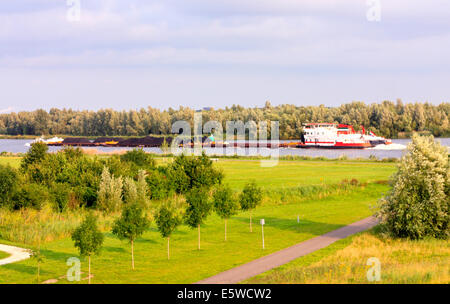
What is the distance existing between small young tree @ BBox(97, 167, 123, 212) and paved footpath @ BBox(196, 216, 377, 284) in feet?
64.7

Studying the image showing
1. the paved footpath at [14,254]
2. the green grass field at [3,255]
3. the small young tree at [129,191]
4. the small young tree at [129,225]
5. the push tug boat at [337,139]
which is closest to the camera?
the small young tree at [129,225]

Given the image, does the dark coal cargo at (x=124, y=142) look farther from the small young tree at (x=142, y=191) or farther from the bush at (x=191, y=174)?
the small young tree at (x=142, y=191)

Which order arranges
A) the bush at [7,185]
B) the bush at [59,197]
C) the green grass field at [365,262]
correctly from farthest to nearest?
1. the bush at [59,197]
2. the bush at [7,185]
3. the green grass field at [365,262]

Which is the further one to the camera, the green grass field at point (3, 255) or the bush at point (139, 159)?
the bush at point (139, 159)

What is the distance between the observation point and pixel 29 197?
39500mm

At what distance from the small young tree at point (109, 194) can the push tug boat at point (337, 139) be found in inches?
3930

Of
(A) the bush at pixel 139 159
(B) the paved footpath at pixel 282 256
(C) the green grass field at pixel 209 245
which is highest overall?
(A) the bush at pixel 139 159

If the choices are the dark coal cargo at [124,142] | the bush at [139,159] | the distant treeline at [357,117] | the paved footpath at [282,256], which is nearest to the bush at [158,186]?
the bush at [139,159]

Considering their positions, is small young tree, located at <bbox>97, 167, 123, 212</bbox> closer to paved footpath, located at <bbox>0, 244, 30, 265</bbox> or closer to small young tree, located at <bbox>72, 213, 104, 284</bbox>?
paved footpath, located at <bbox>0, 244, 30, 265</bbox>

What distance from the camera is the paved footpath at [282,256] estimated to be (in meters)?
20.3

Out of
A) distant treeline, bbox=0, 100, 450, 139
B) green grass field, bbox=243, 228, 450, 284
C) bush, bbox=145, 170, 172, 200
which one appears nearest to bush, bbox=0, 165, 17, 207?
bush, bbox=145, 170, 172, 200

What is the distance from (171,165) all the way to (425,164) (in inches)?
1208

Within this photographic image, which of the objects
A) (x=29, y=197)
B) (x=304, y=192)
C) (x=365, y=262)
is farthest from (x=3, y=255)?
(x=304, y=192)
